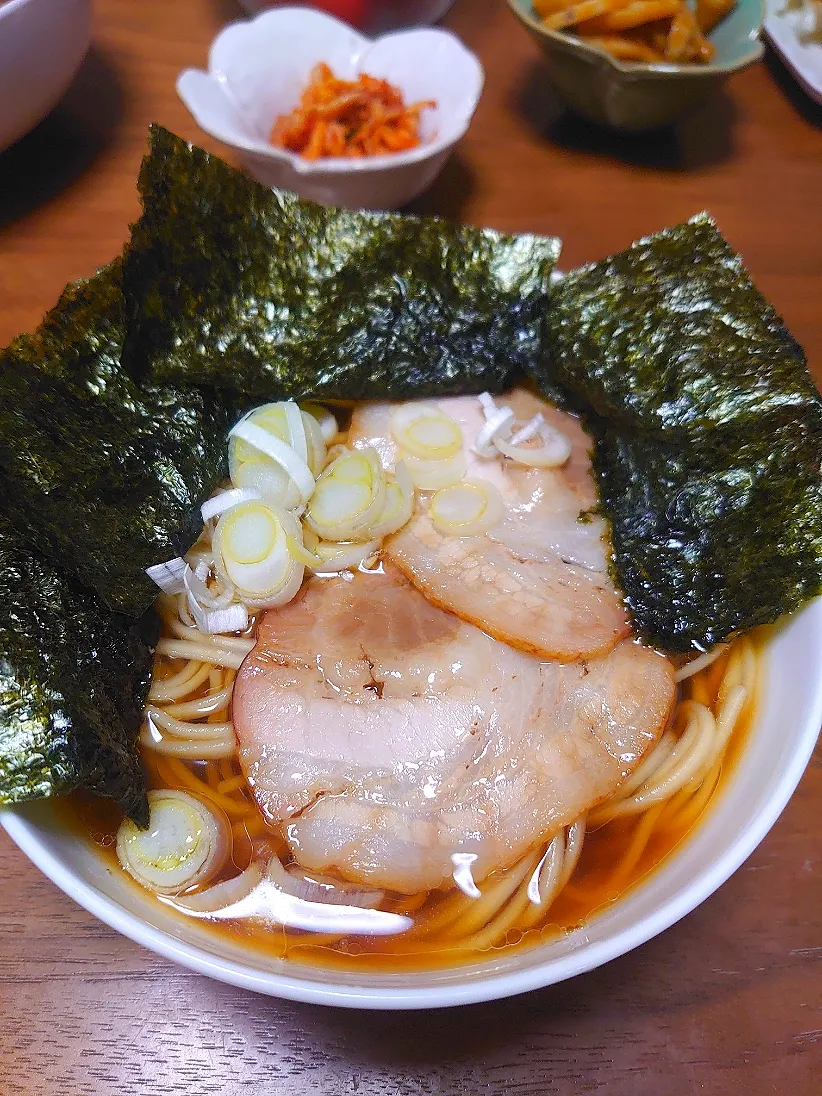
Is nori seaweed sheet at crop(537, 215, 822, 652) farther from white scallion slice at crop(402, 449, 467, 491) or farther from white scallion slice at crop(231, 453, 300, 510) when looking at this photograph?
white scallion slice at crop(231, 453, 300, 510)

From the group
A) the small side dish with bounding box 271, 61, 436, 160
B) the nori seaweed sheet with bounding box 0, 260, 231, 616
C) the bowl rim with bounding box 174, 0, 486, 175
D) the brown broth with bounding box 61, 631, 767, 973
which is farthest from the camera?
the small side dish with bounding box 271, 61, 436, 160

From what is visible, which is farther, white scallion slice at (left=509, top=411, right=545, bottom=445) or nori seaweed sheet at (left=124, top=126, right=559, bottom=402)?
white scallion slice at (left=509, top=411, right=545, bottom=445)

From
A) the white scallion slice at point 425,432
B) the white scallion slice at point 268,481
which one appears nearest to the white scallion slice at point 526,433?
the white scallion slice at point 425,432

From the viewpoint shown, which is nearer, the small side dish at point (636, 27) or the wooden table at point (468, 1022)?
the wooden table at point (468, 1022)

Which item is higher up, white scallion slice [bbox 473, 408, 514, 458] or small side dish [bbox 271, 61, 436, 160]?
small side dish [bbox 271, 61, 436, 160]

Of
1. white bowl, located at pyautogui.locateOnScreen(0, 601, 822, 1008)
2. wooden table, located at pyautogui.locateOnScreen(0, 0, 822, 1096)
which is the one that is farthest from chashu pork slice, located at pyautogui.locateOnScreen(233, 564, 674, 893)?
wooden table, located at pyautogui.locateOnScreen(0, 0, 822, 1096)

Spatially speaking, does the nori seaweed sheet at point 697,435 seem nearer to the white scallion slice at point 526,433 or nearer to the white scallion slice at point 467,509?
the white scallion slice at point 526,433

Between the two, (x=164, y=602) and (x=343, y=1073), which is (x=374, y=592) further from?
(x=343, y=1073)

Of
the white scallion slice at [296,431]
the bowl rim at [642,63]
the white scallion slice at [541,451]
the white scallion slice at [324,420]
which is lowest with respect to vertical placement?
the white scallion slice at [324,420]

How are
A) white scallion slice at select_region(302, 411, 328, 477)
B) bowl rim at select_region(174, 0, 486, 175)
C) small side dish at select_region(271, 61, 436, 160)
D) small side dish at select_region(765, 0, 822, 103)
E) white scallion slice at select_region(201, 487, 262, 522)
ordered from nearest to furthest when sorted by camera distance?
white scallion slice at select_region(201, 487, 262, 522) → white scallion slice at select_region(302, 411, 328, 477) → bowl rim at select_region(174, 0, 486, 175) → small side dish at select_region(271, 61, 436, 160) → small side dish at select_region(765, 0, 822, 103)
